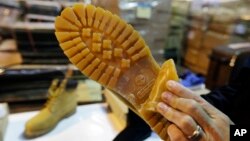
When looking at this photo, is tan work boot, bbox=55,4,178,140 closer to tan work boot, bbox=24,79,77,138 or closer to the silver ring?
the silver ring

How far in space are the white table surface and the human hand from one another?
275 mm

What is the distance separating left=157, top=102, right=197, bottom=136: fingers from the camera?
1.15 feet

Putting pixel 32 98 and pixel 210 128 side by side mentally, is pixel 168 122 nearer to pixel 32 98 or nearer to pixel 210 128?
pixel 210 128

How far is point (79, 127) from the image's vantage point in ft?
2.45

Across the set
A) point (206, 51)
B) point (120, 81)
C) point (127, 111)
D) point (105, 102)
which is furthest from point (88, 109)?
point (206, 51)

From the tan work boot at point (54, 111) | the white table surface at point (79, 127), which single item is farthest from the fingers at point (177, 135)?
the tan work boot at point (54, 111)

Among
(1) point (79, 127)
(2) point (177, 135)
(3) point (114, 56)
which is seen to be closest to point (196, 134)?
(2) point (177, 135)

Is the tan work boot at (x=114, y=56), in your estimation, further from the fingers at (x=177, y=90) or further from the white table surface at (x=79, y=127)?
Answer: the white table surface at (x=79, y=127)

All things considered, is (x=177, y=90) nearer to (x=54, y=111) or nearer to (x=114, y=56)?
(x=114, y=56)

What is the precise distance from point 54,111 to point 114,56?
0.40 meters

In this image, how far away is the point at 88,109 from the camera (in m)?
0.84

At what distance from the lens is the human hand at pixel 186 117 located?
1.17ft

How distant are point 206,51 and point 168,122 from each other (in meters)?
1.55

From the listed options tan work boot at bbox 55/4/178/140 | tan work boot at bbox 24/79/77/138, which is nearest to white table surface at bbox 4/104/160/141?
tan work boot at bbox 24/79/77/138
